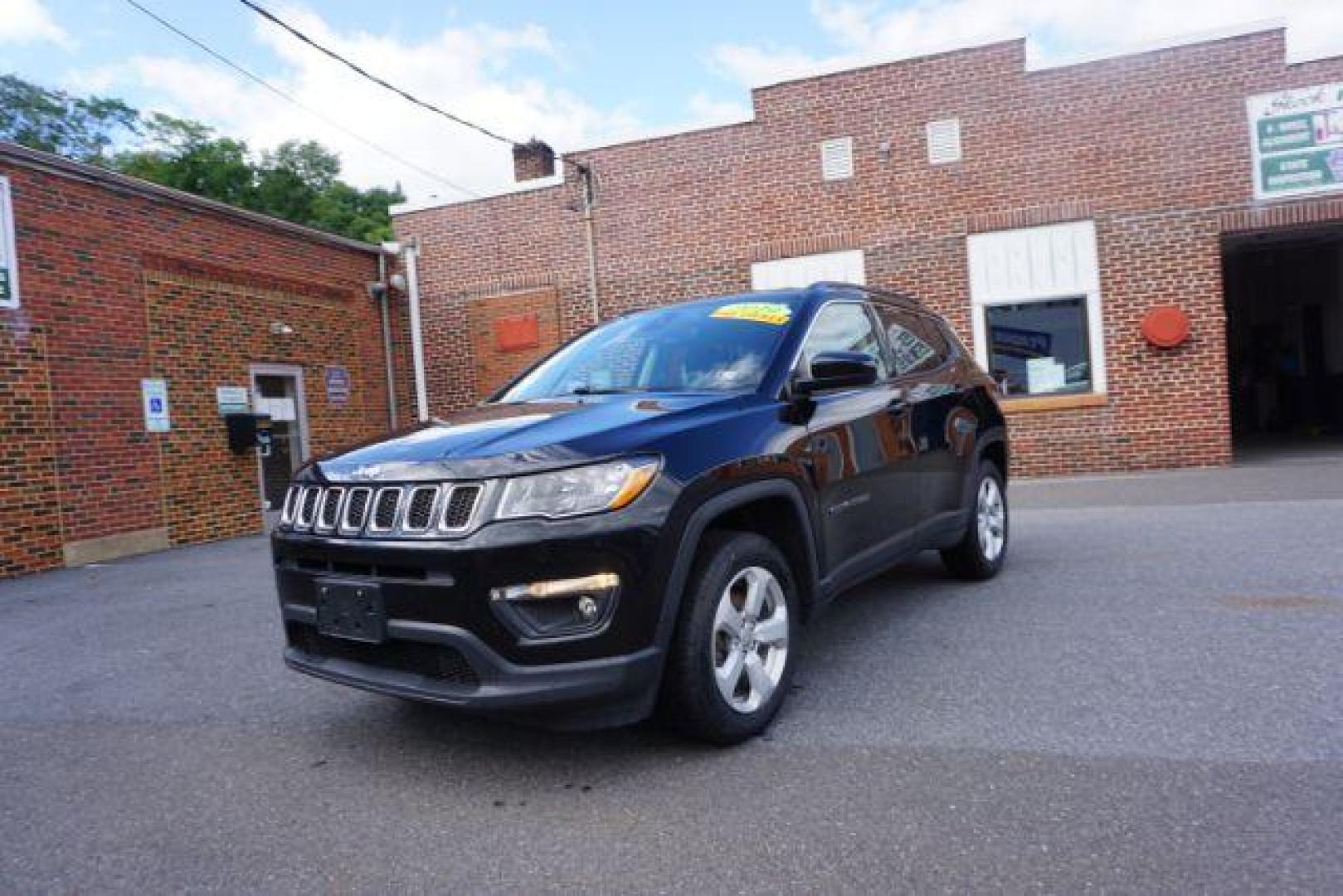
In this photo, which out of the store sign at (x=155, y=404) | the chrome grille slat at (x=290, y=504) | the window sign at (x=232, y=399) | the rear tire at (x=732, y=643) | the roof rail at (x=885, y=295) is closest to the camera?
the rear tire at (x=732, y=643)

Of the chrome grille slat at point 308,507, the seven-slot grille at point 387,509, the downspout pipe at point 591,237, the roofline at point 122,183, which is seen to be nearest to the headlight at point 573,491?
the seven-slot grille at point 387,509

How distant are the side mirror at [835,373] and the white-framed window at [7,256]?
8.50m

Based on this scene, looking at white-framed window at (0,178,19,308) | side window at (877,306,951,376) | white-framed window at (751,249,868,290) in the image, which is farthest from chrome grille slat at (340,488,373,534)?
white-framed window at (751,249,868,290)

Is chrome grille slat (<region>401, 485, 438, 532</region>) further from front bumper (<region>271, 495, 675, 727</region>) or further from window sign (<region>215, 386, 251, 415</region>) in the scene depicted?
window sign (<region>215, 386, 251, 415</region>)

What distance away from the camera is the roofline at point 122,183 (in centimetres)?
855

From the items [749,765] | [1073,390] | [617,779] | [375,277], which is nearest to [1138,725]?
[749,765]

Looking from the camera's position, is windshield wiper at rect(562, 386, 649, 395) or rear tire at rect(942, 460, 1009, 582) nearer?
windshield wiper at rect(562, 386, 649, 395)

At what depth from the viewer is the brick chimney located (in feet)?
48.4

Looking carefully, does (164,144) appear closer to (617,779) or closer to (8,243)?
(8,243)

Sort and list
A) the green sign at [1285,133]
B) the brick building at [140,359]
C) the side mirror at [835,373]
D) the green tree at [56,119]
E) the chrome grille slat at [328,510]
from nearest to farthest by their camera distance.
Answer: the chrome grille slat at [328,510] → the side mirror at [835,373] → the brick building at [140,359] → the green sign at [1285,133] → the green tree at [56,119]

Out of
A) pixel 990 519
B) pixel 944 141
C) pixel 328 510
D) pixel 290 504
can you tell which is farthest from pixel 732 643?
pixel 944 141

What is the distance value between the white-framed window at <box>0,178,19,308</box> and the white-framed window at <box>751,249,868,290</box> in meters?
8.24

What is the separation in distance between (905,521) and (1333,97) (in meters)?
9.71

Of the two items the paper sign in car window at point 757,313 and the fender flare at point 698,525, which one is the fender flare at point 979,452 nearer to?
the paper sign in car window at point 757,313
